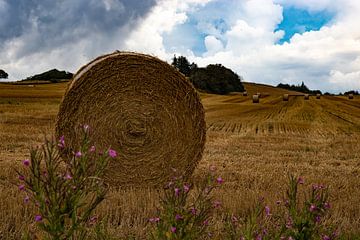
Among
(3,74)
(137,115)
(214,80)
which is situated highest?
(3,74)

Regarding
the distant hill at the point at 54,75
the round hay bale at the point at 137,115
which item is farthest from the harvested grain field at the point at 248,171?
the distant hill at the point at 54,75

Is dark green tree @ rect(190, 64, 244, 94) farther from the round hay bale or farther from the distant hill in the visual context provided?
the round hay bale

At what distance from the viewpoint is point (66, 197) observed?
2.34 metres

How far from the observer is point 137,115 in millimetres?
7570

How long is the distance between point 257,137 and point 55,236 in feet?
40.5

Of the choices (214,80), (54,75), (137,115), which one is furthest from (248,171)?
(54,75)

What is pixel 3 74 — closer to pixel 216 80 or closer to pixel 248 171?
pixel 216 80

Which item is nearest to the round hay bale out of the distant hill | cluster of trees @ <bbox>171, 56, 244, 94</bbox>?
cluster of trees @ <bbox>171, 56, 244, 94</bbox>

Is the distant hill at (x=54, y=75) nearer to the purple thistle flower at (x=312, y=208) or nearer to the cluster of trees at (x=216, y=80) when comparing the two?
the cluster of trees at (x=216, y=80)

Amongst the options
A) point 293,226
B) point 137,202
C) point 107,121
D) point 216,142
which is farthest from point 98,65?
point 216,142

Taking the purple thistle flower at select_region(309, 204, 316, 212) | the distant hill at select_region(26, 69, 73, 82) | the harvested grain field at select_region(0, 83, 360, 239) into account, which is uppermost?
the distant hill at select_region(26, 69, 73, 82)

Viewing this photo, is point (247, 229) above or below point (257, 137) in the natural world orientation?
above

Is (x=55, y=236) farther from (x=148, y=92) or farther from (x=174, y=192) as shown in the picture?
(x=148, y=92)

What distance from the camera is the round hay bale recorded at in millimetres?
7344
